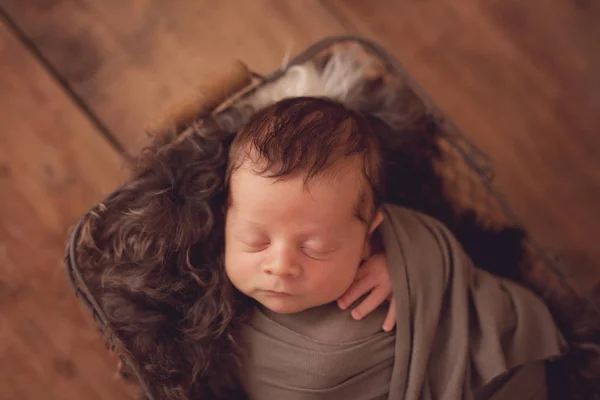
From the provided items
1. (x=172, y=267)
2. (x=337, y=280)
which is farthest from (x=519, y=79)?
(x=172, y=267)

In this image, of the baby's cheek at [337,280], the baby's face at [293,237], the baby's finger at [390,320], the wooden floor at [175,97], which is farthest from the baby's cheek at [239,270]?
the wooden floor at [175,97]

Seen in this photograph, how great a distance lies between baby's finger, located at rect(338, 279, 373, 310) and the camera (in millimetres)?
804

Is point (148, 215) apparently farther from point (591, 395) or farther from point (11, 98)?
point (591, 395)

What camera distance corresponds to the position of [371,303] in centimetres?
80

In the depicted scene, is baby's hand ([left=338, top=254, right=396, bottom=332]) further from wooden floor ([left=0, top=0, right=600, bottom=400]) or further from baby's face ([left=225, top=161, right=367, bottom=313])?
wooden floor ([left=0, top=0, right=600, bottom=400])

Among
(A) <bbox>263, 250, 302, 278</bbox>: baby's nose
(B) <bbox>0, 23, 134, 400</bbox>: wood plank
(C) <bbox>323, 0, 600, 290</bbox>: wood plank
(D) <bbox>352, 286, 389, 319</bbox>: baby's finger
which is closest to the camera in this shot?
(A) <bbox>263, 250, 302, 278</bbox>: baby's nose

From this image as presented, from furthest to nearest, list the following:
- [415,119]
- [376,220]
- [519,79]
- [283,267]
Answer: [519,79] → [415,119] → [376,220] → [283,267]

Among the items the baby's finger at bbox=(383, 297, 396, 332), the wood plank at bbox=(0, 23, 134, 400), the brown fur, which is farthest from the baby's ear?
the wood plank at bbox=(0, 23, 134, 400)

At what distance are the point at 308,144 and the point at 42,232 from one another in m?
0.60

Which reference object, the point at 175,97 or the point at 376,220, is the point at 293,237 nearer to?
the point at 376,220

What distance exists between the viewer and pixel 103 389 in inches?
39.9

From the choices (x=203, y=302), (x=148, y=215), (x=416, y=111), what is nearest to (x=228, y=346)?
(x=203, y=302)

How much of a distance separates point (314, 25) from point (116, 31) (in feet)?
1.38

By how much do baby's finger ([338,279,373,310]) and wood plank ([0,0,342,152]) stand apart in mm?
526
